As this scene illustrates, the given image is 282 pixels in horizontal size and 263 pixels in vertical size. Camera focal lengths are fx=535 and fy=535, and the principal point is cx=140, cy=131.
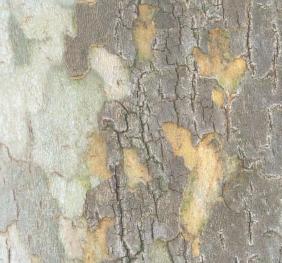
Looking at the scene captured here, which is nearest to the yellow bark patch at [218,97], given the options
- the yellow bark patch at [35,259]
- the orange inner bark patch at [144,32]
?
the orange inner bark patch at [144,32]

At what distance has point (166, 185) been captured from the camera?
98 cm

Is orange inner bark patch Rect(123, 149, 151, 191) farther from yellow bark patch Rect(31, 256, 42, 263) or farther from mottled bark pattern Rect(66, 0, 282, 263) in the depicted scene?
yellow bark patch Rect(31, 256, 42, 263)

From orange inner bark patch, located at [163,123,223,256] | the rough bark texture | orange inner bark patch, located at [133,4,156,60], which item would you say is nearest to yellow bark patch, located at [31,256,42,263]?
the rough bark texture

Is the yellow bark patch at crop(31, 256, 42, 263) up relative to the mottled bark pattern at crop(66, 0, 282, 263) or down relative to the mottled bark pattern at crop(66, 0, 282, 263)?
down

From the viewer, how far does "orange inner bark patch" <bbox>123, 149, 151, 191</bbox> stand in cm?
97

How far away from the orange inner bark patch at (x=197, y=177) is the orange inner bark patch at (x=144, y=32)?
0.14 metres

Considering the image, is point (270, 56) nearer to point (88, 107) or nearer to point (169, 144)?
point (169, 144)

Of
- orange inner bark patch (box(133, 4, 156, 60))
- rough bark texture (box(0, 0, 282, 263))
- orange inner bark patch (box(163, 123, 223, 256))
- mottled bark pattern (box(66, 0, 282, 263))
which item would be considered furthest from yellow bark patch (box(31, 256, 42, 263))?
orange inner bark patch (box(133, 4, 156, 60))

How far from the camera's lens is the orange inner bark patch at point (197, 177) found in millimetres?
990

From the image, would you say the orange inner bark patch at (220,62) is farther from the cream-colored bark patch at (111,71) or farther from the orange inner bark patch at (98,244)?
the orange inner bark patch at (98,244)

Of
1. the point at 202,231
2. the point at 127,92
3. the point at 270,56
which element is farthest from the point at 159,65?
the point at 202,231

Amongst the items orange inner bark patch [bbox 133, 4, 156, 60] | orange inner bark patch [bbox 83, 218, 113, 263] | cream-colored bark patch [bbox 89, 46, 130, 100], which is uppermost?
orange inner bark patch [bbox 133, 4, 156, 60]

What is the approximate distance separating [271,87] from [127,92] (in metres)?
0.28

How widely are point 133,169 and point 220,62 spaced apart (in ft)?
0.84
